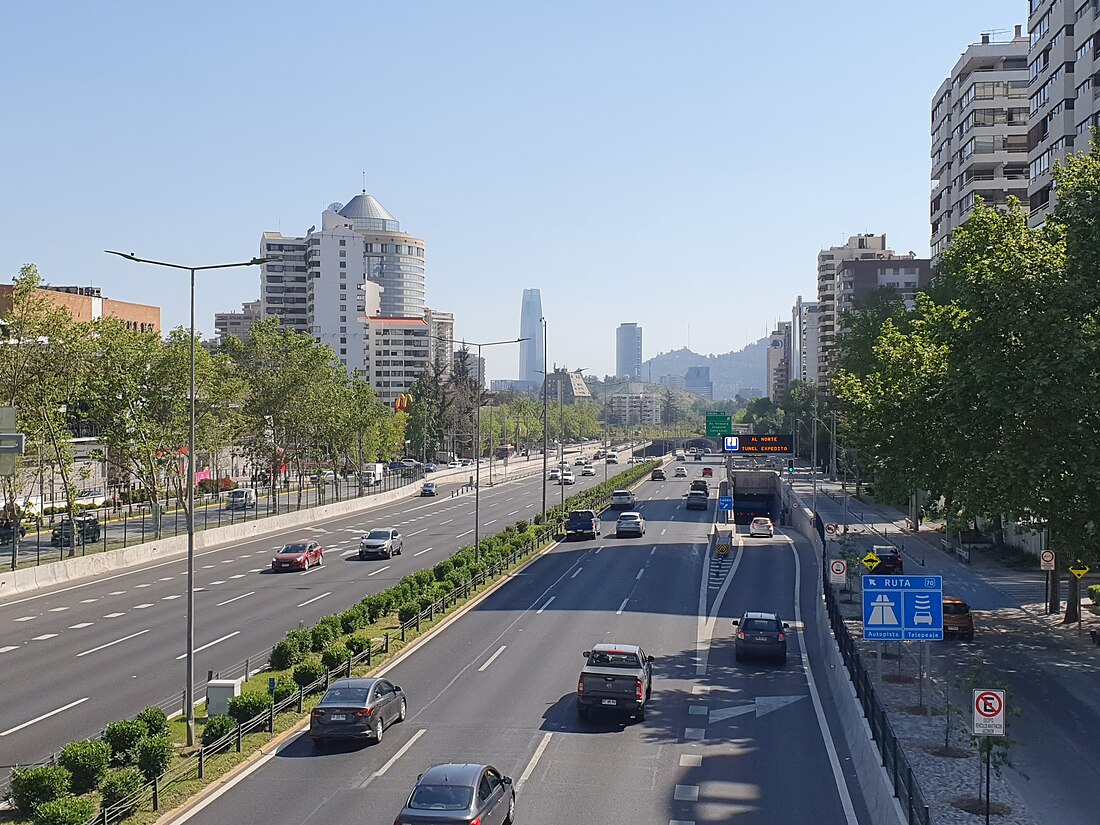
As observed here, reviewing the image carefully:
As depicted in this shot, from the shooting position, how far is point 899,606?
23766mm

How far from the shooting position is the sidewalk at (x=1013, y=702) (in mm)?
19984

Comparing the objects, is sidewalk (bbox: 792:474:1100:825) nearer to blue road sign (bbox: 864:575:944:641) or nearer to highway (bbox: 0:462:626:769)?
blue road sign (bbox: 864:575:944:641)

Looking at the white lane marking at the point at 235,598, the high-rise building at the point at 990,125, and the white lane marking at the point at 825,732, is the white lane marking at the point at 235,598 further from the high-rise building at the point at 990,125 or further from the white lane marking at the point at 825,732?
the high-rise building at the point at 990,125

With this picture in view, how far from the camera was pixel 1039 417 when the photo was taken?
2959 centimetres

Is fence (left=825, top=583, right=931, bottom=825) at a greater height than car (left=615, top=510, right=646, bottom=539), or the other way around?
fence (left=825, top=583, right=931, bottom=825)

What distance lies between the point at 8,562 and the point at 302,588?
14622 mm

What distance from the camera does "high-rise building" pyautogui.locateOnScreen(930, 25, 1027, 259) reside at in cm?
8681

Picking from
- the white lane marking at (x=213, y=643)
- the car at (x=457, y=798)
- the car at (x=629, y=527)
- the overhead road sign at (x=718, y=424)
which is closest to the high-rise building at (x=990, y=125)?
the overhead road sign at (x=718, y=424)

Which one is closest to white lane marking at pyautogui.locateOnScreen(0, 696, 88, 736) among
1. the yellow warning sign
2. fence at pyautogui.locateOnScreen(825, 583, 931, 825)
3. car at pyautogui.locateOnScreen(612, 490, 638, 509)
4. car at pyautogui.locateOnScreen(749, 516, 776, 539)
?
fence at pyautogui.locateOnScreen(825, 583, 931, 825)

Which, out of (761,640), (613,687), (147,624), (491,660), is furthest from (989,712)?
(147,624)

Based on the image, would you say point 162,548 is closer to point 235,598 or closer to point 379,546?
point 379,546

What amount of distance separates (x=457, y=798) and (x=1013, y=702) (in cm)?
1678

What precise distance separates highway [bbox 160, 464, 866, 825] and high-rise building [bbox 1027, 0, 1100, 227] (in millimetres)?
31933

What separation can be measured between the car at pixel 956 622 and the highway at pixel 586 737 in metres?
4.71
